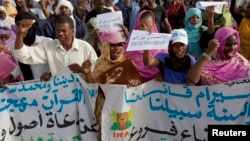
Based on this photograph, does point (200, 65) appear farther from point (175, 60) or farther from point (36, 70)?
point (36, 70)

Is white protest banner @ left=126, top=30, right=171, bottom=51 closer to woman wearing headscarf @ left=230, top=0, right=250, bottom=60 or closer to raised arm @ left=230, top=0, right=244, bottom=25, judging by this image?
woman wearing headscarf @ left=230, top=0, right=250, bottom=60

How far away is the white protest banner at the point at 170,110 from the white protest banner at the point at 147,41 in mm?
437

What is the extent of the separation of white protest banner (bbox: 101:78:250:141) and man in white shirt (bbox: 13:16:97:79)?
0.42 metres

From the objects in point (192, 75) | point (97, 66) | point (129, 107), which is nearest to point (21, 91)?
point (97, 66)

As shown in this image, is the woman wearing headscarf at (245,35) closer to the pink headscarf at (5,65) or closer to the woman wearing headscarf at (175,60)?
the woman wearing headscarf at (175,60)

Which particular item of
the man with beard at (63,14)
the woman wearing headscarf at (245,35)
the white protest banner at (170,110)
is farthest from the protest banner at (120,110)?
the woman wearing headscarf at (245,35)

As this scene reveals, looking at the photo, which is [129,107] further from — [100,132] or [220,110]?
[220,110]

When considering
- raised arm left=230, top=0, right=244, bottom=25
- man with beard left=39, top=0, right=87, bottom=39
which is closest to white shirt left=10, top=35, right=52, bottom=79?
man with beard left=39, top=0, right=87, bottom=39

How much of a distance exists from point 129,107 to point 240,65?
1065 mm

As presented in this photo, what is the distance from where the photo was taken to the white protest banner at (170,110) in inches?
146

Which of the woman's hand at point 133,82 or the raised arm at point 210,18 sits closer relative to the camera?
the woman's hand at point 133,82

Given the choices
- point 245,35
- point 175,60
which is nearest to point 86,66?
point 175,60

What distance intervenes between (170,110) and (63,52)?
115 cm

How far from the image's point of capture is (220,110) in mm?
3748
